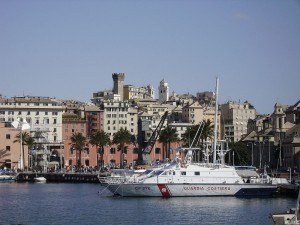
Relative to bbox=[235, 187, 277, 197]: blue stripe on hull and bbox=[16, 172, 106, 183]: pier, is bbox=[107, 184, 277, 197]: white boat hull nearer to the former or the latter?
bbox=[235, 187, 277, 197]: blue stripe on hull

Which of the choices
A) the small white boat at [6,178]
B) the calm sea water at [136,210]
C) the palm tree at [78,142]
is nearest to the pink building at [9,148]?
the palm tree at [78,142]

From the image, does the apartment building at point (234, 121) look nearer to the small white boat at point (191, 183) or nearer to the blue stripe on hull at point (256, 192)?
the blue stripe on hull at point (256, 192)

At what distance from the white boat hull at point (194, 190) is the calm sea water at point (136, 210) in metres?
1.28

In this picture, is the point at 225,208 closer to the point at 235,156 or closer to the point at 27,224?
the point at 27,224

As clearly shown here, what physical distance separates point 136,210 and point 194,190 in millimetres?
13115

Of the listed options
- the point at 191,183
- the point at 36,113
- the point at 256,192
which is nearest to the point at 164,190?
the point at 191,183

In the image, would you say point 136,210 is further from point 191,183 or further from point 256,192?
point 256,192

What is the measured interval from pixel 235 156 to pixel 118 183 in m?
61.9

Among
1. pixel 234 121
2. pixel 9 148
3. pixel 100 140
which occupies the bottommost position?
pixel 9 148

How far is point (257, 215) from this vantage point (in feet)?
204

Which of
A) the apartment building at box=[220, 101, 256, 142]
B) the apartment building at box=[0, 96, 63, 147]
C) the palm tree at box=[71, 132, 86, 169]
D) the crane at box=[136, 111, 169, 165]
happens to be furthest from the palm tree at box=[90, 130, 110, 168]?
the apartment building at box=[220, 101, 256, 142]

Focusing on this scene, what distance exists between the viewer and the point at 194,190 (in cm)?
7844

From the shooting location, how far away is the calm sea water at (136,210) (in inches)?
2317

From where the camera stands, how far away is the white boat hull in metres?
78.5
